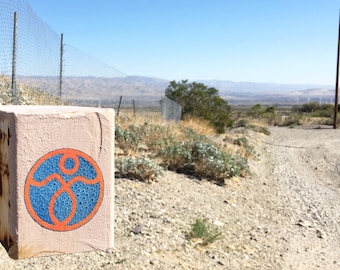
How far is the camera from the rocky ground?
5.03 meters

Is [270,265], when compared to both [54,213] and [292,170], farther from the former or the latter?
[292,170]

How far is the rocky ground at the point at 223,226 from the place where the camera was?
16.5 feet

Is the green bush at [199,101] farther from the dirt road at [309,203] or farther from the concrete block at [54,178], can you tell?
the concrete block at [54,178]

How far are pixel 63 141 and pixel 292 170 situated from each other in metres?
11.7

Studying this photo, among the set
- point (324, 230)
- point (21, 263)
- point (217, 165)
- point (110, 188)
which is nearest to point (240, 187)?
point (217, 165)

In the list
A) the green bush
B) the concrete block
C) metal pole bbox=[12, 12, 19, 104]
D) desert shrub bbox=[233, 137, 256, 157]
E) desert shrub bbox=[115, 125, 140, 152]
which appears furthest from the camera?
the green bush

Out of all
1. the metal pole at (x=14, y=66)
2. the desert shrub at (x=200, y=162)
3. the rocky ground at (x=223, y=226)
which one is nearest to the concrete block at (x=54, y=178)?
the rocky ground at (x=223, y=226)

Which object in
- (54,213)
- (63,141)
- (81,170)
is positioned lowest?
(54,213)

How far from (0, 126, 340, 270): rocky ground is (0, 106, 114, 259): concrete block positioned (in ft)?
6.15

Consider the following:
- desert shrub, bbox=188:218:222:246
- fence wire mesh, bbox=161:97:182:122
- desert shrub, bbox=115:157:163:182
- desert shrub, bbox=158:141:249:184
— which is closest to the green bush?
fence wire mesh, bbox=161:97:182:122

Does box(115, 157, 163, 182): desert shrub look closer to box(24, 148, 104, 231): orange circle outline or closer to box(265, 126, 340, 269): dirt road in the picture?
box(265, 126, 340, 269): dirt road

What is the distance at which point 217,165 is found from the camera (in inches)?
374

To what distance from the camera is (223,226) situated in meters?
6.85

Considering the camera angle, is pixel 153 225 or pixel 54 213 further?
pixel 153 225
